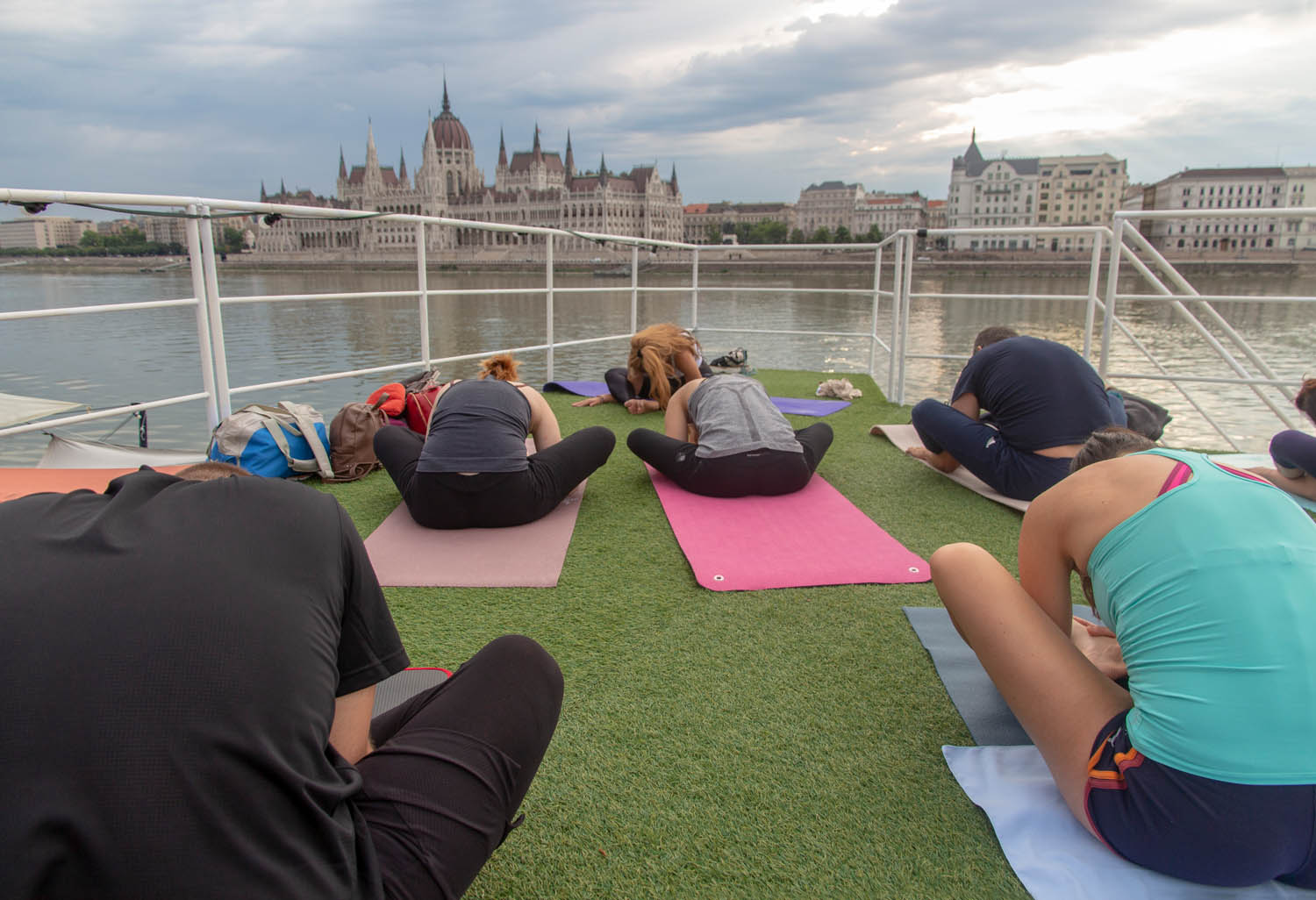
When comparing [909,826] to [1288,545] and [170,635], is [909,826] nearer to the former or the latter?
[1288,545]

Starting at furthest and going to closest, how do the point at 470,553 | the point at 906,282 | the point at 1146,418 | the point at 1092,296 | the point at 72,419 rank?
the point at 906,282 < the point at 1092,296 < the point at 1146,418 < the point at 72,419 < the point at 470,553

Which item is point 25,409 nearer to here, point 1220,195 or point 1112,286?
point 1112,286

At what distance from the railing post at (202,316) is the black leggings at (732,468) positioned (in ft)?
6.61

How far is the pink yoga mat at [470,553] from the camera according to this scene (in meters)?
2.51

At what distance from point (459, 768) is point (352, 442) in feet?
9.62

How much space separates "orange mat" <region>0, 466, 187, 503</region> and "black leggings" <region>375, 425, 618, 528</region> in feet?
3.02

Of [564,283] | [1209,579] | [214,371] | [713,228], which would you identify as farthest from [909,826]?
[713,228]

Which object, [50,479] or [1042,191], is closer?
[50,479]

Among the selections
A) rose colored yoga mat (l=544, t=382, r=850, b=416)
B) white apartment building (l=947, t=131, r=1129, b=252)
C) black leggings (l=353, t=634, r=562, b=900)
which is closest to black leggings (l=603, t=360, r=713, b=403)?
rose colored yoga mat (l=544, t=382, r=850, b=416)

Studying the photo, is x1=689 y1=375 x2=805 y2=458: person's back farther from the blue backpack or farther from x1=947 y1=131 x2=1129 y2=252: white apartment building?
x1=947 y1=131 x2=1129 y2=252: white apartment building

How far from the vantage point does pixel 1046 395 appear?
3.21 meters

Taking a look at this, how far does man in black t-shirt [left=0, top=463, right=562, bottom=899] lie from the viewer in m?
0.73

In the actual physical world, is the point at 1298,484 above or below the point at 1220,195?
below

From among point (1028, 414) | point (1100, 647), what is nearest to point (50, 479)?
point (1100, 647)
